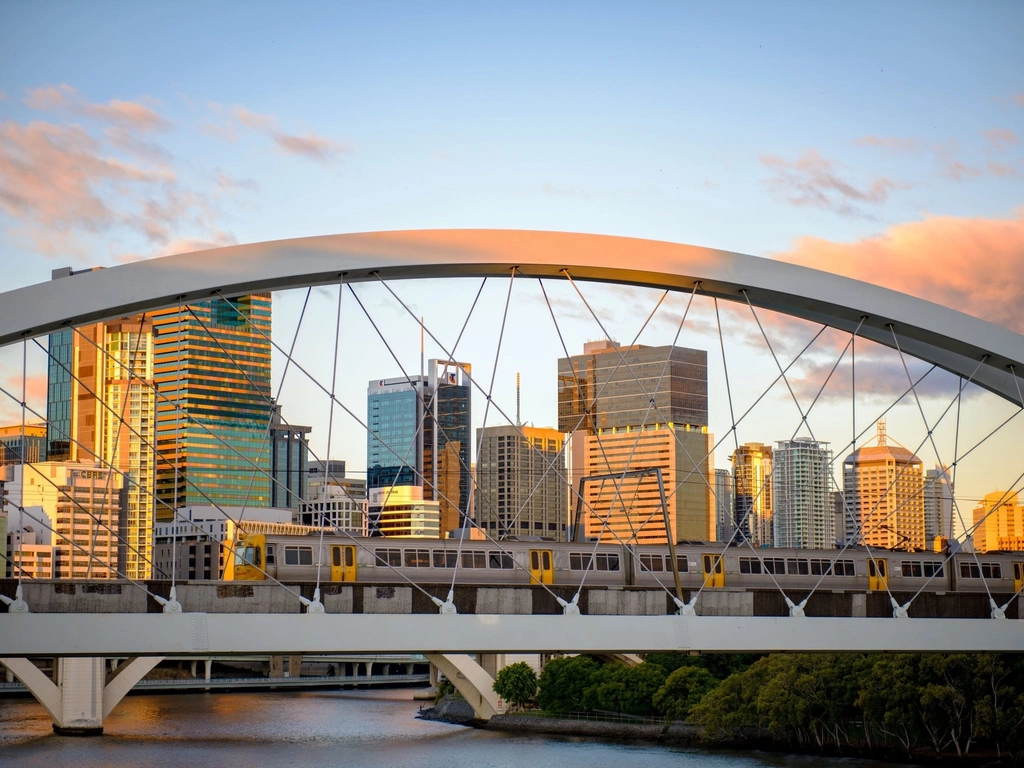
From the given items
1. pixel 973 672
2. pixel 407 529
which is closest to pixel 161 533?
pixel 407 529

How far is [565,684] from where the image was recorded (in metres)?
63.8

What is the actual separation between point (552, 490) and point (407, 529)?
74.2 feet

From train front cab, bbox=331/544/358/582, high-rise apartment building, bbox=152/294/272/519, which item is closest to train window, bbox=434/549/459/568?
train front cab, bbox=331/544/358/582

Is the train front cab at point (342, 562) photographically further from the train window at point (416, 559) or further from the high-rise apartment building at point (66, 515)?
the high-rise apartment building at point (66, 515)

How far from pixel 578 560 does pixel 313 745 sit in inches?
1016

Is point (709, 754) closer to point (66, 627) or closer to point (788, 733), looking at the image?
point (788, 733)

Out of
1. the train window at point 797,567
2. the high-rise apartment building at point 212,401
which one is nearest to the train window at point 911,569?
the train window at point 797,567

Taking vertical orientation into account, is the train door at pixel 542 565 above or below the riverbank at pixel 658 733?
above

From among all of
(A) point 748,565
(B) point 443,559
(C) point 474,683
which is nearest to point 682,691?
(C) point 474,683

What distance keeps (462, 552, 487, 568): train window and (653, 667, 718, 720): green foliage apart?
2502cm

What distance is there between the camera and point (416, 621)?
19609mm

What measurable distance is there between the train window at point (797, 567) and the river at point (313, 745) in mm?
9402

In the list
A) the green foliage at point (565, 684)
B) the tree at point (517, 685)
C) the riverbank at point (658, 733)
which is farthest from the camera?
the tree at point (517, 685)

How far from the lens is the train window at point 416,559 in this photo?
105 feet
